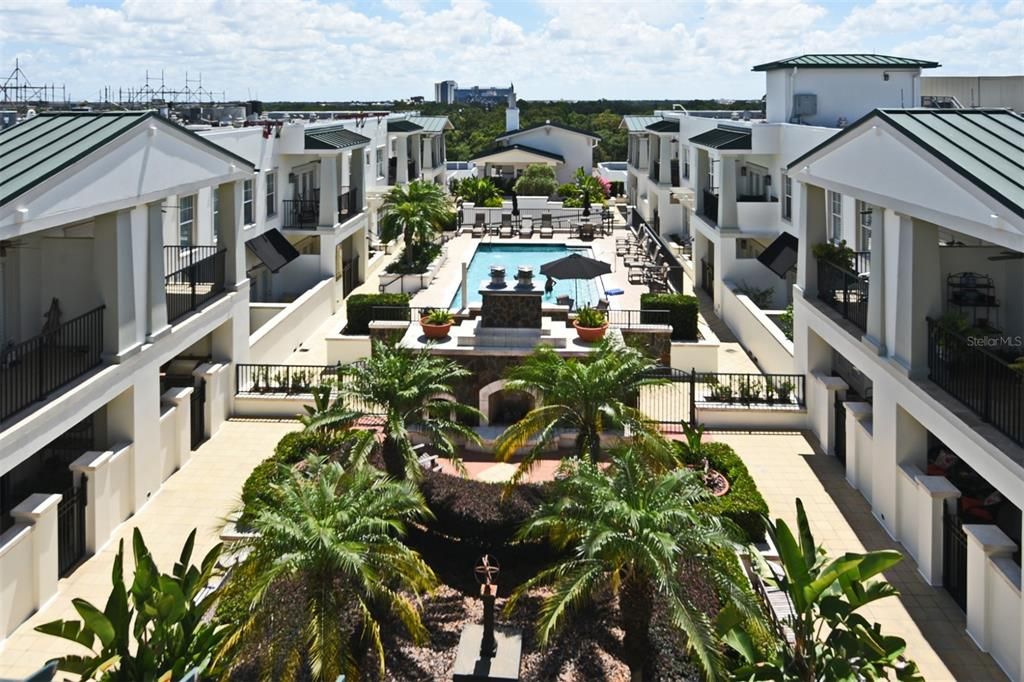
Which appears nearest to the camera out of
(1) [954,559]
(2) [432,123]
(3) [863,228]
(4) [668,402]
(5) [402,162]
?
(1) [954,559]

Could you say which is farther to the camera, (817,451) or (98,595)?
(817,451)

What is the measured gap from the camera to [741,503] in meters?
16.6

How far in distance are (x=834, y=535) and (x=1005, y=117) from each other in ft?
27.1

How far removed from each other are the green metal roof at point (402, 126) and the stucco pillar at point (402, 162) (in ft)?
1.50

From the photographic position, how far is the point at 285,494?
11.9m

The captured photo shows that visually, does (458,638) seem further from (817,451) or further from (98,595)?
(817,451)

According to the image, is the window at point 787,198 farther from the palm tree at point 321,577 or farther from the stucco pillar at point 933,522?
the palm tree at point 321,577

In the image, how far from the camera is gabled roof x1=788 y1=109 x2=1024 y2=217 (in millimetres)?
12953

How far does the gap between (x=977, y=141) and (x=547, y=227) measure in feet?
125

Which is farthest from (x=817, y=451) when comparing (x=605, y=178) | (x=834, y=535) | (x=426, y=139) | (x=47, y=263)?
(x=605, y=178)

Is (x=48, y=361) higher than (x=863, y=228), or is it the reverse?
(x=863, y=228)

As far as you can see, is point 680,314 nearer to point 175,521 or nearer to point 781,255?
point 781,255

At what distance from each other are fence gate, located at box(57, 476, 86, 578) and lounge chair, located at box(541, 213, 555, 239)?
36.4 m

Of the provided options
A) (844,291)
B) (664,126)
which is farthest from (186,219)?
(664,126)
